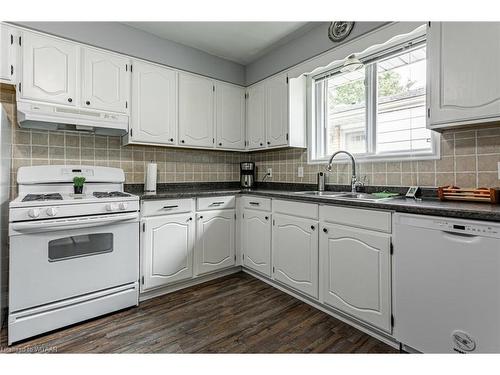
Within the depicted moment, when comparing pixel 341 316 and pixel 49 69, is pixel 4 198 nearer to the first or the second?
pixel 49 69

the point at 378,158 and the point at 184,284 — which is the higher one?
the point at 378,158

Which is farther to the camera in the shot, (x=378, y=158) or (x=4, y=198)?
(x=378, y=158)

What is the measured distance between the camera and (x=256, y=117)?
3.21 meters

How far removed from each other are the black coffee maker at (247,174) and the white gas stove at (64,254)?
1.52 m

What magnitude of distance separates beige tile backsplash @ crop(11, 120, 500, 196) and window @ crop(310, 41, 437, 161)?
136mm

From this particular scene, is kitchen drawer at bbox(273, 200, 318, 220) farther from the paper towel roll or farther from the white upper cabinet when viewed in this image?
the paper towel roll

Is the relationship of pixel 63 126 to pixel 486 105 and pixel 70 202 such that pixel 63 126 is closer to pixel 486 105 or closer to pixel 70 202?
pixel 70 202

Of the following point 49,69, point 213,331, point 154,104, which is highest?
point 49,69

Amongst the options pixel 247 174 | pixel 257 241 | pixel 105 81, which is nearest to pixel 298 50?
pixel 247 174

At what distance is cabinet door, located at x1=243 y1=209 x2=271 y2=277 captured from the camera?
8.34 ft

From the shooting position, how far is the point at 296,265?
7.34 ft

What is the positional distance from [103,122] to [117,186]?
2.10 ft

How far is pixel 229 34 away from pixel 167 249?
85.6 inches

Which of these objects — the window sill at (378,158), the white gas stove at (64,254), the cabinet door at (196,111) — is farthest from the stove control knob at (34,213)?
the window sill at (378,158)
